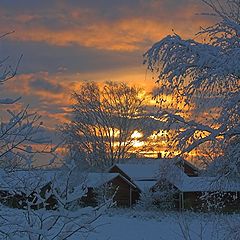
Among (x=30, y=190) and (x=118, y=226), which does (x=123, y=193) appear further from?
(x=30, y=190)

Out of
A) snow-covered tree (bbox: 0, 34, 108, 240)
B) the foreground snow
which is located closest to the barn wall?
the foreground snow

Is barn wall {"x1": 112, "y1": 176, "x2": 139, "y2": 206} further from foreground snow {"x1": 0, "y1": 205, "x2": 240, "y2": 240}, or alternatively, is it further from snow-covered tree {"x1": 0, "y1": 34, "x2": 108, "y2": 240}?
snow-covered tree {"x1": 0, "y1": 34, "x2": 108, "y2": 240}

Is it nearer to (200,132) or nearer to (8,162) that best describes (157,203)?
(200,132)

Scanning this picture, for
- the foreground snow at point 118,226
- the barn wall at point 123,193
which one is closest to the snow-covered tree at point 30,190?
the foreground snow at point 118,226

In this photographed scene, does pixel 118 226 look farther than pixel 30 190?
Yes

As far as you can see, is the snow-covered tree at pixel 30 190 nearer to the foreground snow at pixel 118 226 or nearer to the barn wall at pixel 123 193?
the foreground snow at pixel 118 226

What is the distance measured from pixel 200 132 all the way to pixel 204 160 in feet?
2.20

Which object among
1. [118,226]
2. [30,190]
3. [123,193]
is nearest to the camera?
[30,190]

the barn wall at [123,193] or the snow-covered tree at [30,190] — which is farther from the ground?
the snow-covered tree at [30,190]

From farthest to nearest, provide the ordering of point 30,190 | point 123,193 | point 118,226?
point 123,193 < point 118,226 < point 30,190

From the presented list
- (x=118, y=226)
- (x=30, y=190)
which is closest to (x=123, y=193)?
(x=118, y=226)

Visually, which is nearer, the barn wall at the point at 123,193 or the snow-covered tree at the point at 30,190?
the snow-covered tree at the point at 30,190

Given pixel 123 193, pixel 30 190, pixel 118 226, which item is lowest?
pixel 123 193

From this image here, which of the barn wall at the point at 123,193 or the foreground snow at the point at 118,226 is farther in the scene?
the barn wall at the point at 123,193
